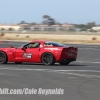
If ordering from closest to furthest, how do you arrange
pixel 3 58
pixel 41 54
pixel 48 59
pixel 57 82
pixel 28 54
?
pixel 57 82
pixel 48 59
pixel 41 54
pixel 28 54
pixel 3 58

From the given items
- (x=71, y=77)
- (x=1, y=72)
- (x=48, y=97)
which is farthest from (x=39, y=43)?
(x=48, y=97)

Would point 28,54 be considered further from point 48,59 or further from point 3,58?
point 3,58

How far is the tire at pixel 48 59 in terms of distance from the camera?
67.8ft

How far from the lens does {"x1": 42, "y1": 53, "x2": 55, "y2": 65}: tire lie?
2066cm

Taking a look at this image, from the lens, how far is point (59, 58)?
20.7 meters

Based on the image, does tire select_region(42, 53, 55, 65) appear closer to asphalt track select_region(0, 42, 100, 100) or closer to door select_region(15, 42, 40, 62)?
door select_region(15, 42, 40, 62)

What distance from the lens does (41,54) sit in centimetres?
2092

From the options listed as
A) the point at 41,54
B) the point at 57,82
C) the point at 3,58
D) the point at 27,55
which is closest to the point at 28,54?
the point at 27,55

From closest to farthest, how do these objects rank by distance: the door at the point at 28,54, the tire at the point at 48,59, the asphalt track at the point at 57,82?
the asphalt track at the point at 57,82
the tire at the point at 48,59
the door at the point at 28,54

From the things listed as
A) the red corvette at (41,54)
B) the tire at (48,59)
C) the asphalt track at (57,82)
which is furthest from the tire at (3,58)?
the asphalt track at (57,82)

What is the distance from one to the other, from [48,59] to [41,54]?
44 cm

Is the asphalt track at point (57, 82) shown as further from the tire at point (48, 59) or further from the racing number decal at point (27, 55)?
the racing number decal at point (27, 55)

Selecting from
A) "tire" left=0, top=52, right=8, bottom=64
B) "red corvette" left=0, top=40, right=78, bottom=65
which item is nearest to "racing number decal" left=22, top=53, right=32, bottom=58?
"red corvette" left=0, top=40, right=78, bottom=65

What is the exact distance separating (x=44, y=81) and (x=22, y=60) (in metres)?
7.37
